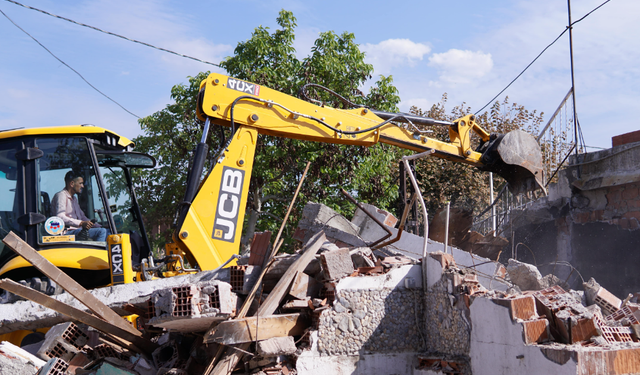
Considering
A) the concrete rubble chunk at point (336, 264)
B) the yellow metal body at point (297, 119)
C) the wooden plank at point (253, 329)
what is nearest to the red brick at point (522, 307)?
the concrete rubble chunk at point (336, 264)

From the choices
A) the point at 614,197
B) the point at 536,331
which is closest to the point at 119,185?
the point at 536,331

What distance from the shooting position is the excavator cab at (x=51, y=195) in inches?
215

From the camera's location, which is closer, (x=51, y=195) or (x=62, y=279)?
(x=62, y=279)

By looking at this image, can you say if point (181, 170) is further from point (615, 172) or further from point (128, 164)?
point (615, 172)

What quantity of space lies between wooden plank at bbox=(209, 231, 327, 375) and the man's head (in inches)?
108

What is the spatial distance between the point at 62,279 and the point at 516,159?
6331mm

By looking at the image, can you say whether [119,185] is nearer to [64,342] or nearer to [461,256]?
[64,342]

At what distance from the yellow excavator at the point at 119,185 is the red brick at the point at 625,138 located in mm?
4122

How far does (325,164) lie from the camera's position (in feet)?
41.0

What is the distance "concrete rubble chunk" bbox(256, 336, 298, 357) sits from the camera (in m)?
4.48

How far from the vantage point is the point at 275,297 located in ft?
15.7

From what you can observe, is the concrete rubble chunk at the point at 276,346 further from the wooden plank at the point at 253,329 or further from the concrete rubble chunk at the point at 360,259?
the concrete rubble chunk at the point at 360,259

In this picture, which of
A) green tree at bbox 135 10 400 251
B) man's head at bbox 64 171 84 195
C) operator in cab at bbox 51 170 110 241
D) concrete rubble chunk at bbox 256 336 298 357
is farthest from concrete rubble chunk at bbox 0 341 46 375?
green tree at bbox 135 10 400 251

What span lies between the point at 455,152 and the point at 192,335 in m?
4.70
